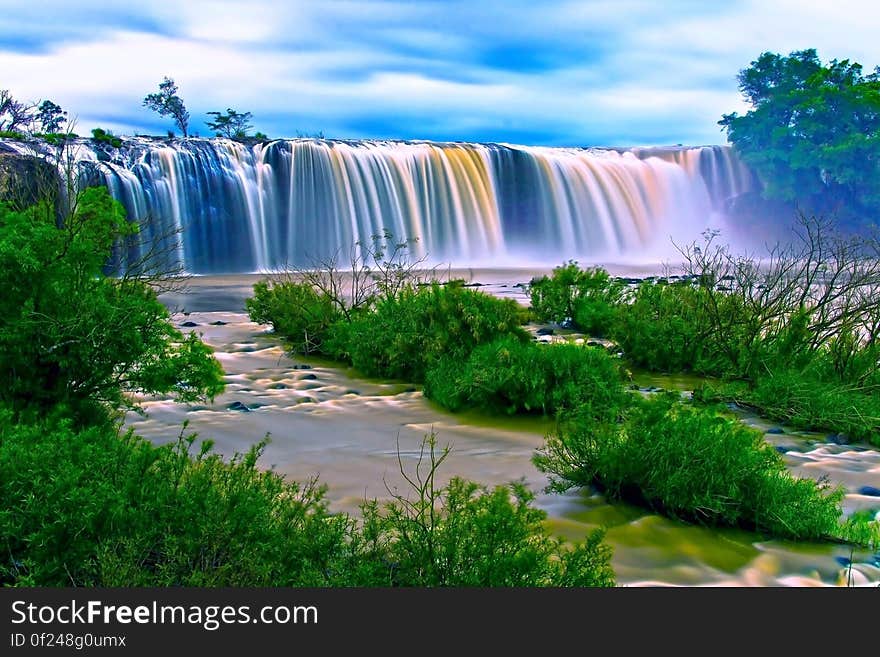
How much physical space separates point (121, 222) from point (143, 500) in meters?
3.89

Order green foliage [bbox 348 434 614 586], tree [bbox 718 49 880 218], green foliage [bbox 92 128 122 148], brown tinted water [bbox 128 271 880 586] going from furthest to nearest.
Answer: tree [bbox 718 49 880 218], green foliage [bbox 92 128 122 148], brown tinted water [bbox 128 271 880 586], green foliage [bbox 348 434 614 586]

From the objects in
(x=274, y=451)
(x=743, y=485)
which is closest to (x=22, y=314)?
(x=274, y=451)

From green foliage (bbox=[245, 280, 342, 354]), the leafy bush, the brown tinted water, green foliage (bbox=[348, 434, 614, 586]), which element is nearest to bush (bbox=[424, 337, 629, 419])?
the brown tinted water

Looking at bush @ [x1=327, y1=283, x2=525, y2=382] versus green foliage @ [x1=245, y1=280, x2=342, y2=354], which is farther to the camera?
green foliage @ [x1=245, y1=280, x2=342, y2=354]

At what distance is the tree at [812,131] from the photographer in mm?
46125

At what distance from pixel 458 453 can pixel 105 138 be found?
84.7 ft

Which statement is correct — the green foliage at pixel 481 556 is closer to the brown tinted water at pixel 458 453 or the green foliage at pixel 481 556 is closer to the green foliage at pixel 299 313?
the brown tinted water at pixel 458 453

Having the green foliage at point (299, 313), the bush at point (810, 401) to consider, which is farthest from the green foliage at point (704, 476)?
the green foliage at point (299, 313)

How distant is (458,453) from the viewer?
22.8 ft

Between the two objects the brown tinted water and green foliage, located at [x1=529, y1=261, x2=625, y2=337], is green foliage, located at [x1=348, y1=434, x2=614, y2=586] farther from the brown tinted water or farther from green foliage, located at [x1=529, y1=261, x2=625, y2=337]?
green foliage, located at [x1=529, y1=261, x2=625, y2=337]

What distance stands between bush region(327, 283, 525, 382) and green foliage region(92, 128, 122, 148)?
849 inches

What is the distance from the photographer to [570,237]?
38.1 m

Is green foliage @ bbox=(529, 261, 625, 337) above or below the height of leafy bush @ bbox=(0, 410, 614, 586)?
above

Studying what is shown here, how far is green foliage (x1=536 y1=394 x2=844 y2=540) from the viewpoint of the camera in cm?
512
